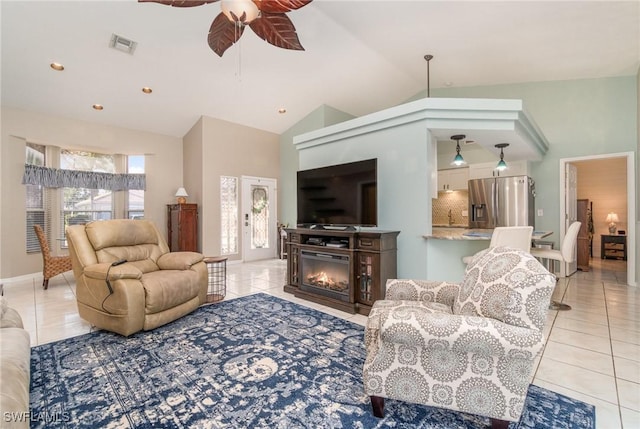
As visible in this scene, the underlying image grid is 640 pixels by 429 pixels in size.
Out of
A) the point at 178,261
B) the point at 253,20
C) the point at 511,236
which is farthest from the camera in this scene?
the point at 178,261

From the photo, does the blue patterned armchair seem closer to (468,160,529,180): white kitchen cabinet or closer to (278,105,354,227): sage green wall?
(468,160,529,180): white kitchen cabinet

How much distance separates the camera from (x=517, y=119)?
3.22 metres

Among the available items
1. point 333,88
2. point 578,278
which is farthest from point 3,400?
point 578,278

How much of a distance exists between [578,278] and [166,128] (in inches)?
336

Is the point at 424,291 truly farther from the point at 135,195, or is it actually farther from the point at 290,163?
the point at 135,195

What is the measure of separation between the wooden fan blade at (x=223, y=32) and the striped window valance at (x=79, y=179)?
14.4ft

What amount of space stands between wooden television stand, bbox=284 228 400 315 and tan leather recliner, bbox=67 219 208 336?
4.17 ft

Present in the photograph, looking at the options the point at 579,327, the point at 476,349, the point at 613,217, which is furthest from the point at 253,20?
the point at 613,217

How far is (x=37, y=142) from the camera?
5.03 m

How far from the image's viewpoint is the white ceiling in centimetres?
331

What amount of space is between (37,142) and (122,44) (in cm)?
285

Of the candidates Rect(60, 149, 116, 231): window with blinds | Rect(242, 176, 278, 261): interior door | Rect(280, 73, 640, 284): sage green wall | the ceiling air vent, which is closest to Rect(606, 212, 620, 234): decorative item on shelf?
Rect(280, 73, 640, 284): sage green wall

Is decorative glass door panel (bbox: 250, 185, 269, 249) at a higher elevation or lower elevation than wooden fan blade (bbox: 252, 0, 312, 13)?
→ lower

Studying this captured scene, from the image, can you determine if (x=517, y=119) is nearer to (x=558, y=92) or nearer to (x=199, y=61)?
(x=558, y=92)
